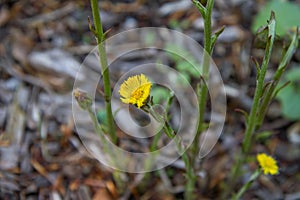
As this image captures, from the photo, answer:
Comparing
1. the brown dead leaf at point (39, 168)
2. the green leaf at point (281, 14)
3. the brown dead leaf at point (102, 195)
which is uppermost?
the green leaf at point (281, 14)

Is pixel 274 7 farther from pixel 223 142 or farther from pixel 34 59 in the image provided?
pixel 34 59

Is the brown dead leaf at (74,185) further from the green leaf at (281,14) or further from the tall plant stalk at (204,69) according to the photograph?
the green leaf at (281,14)

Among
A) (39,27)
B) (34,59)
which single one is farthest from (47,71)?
(39,27)

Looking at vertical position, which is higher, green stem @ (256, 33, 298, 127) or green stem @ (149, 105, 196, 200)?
green stem @ (256, 33, 298, 127)

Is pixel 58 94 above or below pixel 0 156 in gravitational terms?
above

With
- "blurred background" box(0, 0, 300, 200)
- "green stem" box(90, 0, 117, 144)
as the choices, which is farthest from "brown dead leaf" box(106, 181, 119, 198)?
"green stem" box(90, 0, 117, 144)

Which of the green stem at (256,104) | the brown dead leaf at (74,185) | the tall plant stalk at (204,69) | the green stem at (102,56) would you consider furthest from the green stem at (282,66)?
the brown dead leaf at (74,185)

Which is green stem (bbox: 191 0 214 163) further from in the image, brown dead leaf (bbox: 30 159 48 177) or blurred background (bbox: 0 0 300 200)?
brown dead leaf (bbox: 30 159 48 177)

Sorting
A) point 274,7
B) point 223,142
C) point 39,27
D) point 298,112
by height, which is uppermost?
point 274,7
